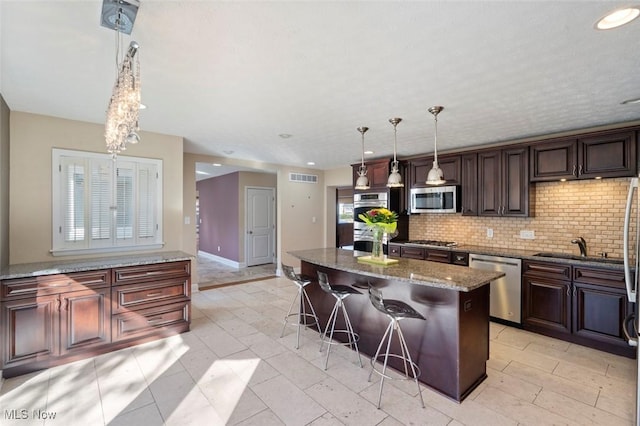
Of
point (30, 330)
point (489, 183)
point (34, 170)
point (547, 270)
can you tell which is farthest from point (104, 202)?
point (547, 270)

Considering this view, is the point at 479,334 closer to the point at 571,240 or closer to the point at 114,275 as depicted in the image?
the point at 571,240

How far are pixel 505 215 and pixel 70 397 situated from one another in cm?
508

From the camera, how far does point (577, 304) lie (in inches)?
130

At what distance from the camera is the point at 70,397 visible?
93.1 inches

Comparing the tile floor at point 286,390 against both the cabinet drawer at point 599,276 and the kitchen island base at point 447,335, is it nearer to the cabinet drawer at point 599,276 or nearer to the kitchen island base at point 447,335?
the kitchen island base at point 447,335

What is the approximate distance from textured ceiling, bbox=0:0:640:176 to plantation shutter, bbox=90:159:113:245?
60 centimetres

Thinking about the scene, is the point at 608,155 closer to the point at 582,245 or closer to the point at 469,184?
the point at 582,245

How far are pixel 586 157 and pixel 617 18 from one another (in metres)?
2.40

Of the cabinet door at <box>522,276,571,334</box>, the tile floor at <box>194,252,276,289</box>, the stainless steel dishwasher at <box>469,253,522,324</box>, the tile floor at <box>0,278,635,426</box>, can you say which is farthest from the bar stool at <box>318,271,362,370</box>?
the tile floor at <box>194,252,276,289</box>

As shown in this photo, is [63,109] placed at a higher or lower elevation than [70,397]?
higher

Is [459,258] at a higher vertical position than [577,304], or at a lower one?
higher

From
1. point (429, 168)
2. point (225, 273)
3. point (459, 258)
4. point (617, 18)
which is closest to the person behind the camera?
point (617, 18)

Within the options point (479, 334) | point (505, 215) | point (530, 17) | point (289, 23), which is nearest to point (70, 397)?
point (289, 23)

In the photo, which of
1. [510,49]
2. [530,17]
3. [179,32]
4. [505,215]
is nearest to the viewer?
[530,17]
